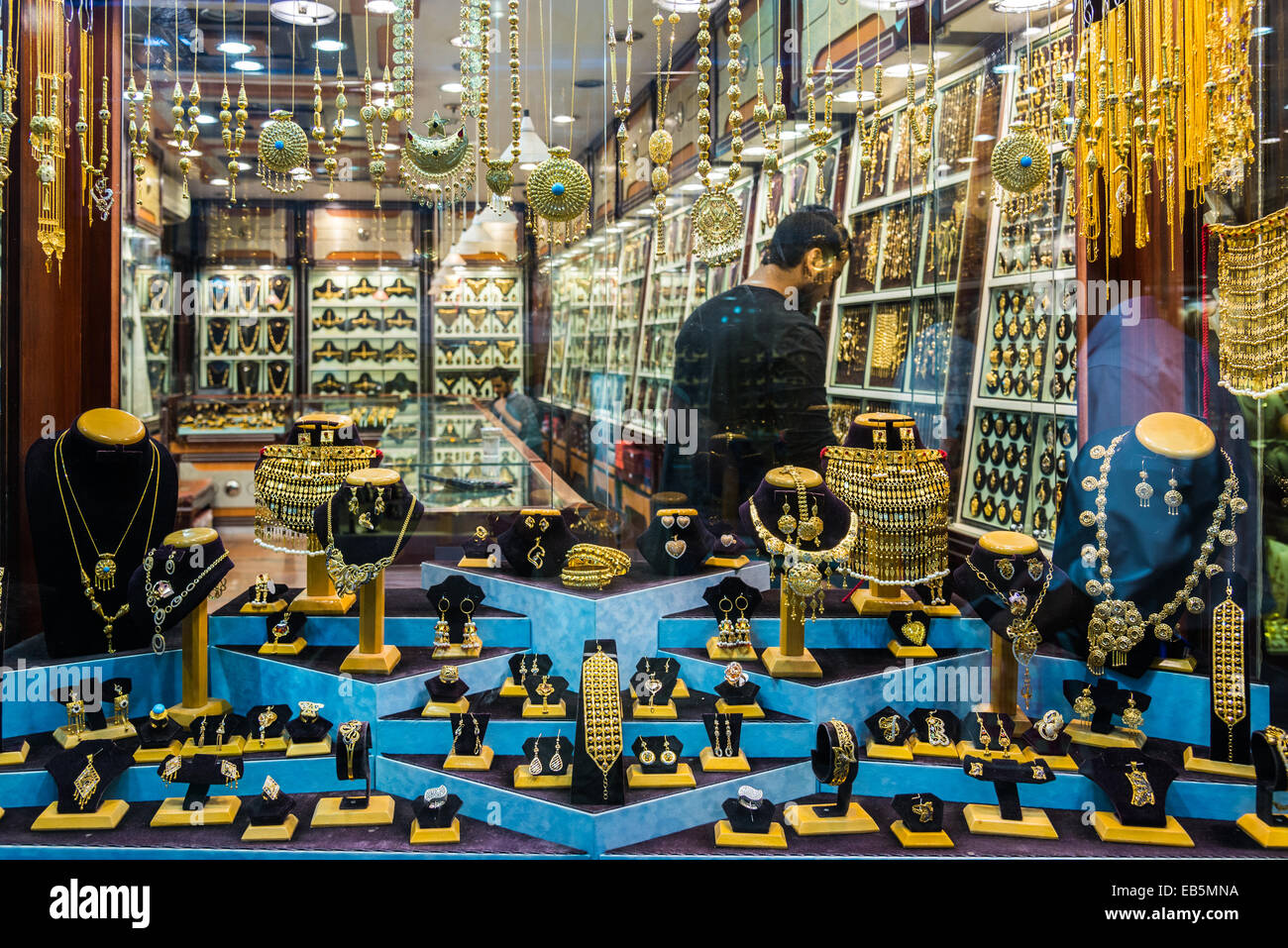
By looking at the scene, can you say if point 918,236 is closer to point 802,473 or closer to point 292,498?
point 802,473

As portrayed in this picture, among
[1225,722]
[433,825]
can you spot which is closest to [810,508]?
[1225,722]

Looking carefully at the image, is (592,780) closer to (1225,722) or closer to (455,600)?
(455,600)

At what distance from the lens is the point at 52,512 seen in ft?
8.93

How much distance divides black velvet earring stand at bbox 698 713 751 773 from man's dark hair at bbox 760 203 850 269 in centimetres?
149

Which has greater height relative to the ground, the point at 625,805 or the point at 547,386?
the point at 547,386

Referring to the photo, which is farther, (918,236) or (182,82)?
(918,236)

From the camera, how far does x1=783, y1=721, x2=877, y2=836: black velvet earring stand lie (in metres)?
2.41

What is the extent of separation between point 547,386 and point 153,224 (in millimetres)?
1238

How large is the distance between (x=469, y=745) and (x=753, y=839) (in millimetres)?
738

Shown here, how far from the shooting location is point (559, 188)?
2.96 metres

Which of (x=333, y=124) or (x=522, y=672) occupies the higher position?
(x=333, y=124)
